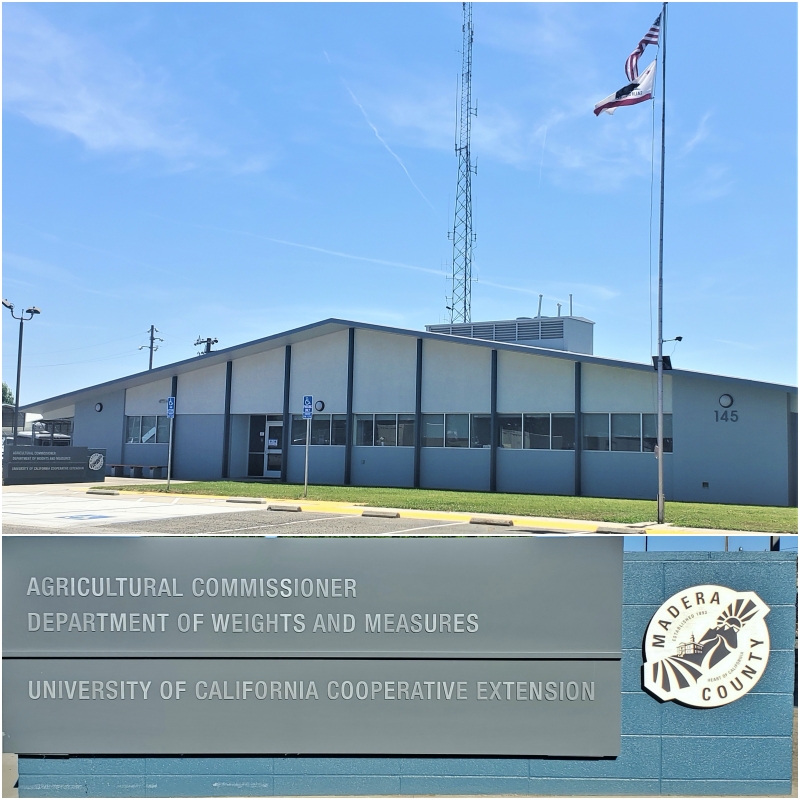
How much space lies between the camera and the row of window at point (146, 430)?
33375 millimetres

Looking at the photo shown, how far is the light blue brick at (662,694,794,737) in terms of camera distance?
6012mm

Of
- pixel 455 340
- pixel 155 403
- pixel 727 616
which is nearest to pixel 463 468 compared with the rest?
pixel 455 340

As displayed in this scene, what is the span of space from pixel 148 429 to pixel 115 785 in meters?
29.1

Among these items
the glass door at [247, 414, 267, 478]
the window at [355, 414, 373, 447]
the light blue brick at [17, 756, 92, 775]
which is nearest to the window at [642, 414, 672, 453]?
the window at [355, 414, 373, 447]

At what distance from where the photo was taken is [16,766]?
607 centimetres

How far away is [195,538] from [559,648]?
8.59 ft

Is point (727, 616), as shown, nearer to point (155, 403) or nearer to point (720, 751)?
point (720, 751)

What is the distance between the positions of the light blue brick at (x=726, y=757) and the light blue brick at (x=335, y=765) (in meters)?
1.91

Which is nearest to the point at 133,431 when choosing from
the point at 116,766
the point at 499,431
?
the point at 499,431

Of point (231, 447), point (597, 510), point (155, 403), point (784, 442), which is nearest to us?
point (597, 510)

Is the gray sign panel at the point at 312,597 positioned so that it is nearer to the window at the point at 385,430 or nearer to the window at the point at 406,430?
the window at the point at 406,430

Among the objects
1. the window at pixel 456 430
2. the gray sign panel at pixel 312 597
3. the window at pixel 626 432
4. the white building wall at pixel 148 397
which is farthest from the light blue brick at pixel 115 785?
the white building wall at pixel 148 397

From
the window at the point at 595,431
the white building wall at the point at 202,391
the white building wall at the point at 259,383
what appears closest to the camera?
the window at the point at 595,431

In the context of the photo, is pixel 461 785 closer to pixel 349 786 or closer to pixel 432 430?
pixel 349 786
